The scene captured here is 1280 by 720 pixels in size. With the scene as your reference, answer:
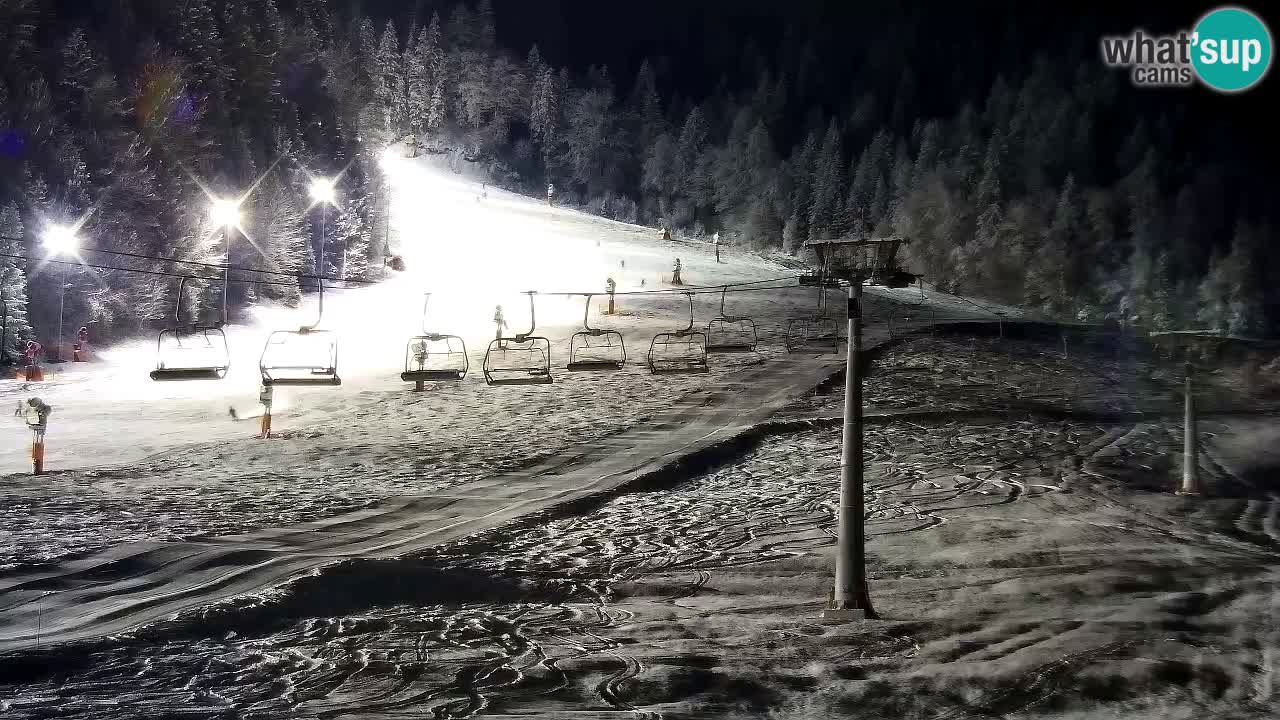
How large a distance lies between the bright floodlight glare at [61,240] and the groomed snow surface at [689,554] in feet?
15.6

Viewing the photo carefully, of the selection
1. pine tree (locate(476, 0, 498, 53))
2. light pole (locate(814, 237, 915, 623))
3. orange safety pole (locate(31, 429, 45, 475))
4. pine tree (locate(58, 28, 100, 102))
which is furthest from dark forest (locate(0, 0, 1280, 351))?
light pole (locate(814, 237, 915, 623))

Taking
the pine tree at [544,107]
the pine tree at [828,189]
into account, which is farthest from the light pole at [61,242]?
the pine tree at [544,107]

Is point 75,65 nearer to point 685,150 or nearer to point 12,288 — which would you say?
point 12,288

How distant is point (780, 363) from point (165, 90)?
34.9m

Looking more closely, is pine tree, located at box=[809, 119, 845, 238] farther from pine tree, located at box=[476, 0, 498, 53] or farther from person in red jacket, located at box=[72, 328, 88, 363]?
pine tree, located at box=[476, 0, 498, 53]

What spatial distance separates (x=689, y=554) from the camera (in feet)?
60.2

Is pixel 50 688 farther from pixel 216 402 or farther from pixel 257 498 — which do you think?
Result: pixel 216 402

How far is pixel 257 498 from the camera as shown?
21547mm

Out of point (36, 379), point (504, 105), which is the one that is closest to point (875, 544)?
point (36, 379)

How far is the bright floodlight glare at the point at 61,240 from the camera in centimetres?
3800

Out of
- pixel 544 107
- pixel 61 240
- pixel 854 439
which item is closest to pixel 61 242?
pixel 61 240

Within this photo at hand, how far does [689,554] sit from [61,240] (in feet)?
106

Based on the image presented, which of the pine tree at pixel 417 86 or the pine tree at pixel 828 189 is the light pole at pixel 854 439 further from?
the pine tree at pixel 417 86

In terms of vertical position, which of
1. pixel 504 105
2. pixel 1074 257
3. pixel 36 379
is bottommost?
pixel 36 379
